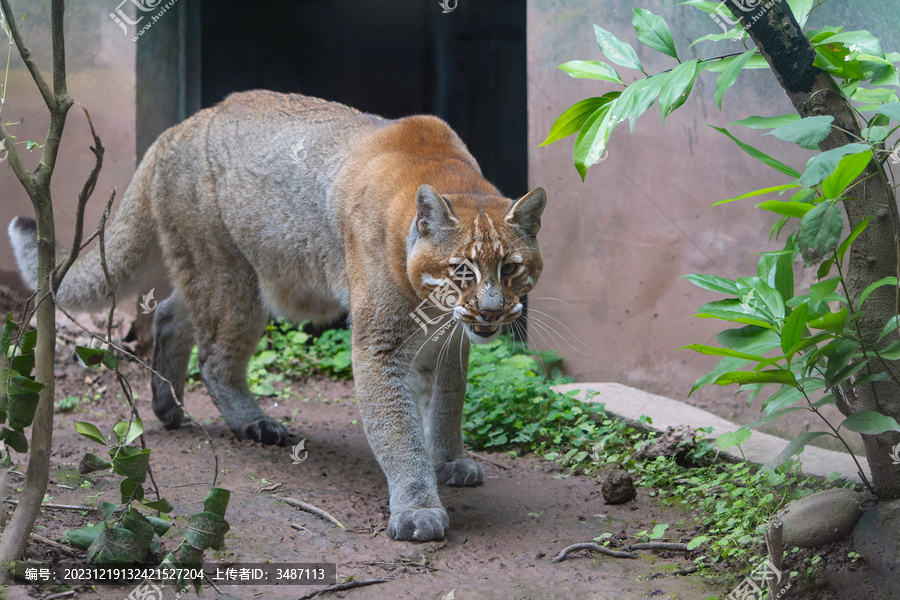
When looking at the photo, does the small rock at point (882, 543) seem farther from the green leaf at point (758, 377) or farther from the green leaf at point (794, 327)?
the green leaf at point (794, 327)

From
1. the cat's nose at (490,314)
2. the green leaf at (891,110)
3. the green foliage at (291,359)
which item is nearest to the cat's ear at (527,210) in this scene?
the cat's nose at (490,314)

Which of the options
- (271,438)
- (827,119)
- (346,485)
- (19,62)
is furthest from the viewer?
(19,62)

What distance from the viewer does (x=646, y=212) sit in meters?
5.94

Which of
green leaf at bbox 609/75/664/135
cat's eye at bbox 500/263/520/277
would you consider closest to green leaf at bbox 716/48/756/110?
green leaf at bbox 609/75/664/135

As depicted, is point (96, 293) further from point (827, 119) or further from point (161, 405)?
point (827, 119)

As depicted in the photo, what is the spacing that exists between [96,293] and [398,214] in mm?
2429

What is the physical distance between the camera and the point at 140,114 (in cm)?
666

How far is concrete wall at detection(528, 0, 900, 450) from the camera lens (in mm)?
5484

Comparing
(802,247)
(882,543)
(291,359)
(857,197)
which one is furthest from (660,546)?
(291,359)

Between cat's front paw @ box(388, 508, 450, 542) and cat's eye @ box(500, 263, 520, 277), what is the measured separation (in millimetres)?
1226

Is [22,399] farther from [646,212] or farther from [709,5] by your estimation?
[646,212]

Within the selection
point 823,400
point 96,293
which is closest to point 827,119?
point 823,400

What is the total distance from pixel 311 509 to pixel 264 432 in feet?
4.20

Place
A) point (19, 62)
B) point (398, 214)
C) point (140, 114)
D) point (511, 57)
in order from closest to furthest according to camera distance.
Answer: point (398, 214), point (19, 62), point (140, 114), point (511, 57)
